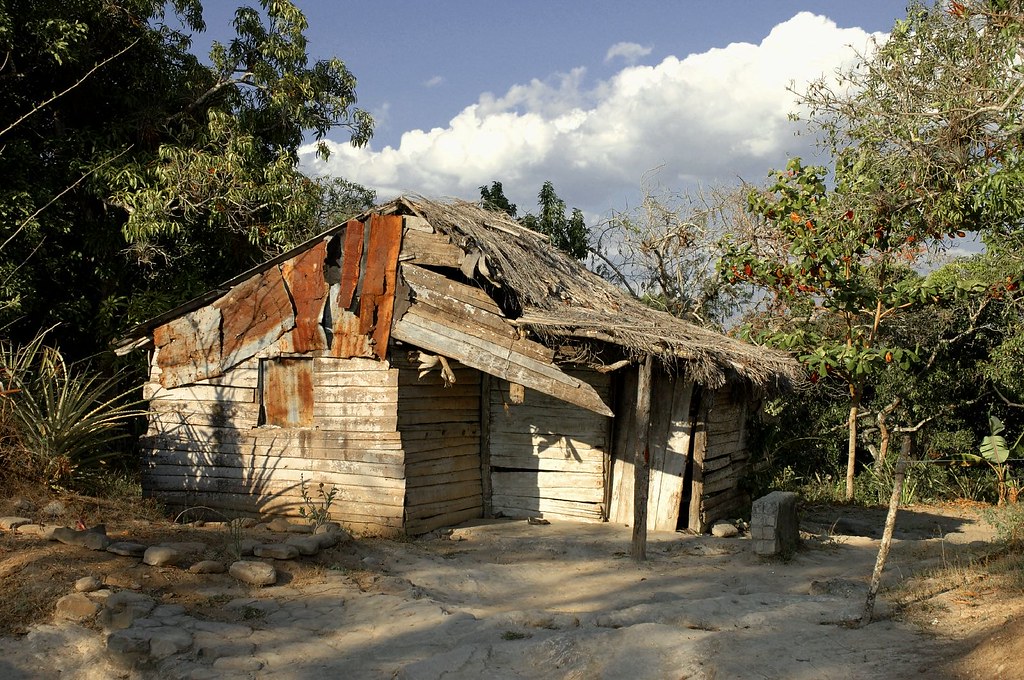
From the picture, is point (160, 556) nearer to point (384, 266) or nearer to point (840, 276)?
point (384, 266)

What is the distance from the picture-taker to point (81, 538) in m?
7.04

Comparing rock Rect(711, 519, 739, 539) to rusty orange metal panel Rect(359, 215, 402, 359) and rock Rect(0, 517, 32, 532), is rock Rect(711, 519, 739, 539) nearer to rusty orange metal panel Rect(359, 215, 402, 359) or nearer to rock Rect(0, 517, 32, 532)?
rusty orange metal panel Rect(359, 215, 402, 359)

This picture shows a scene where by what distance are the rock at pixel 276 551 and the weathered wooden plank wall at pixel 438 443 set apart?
7.14 feet

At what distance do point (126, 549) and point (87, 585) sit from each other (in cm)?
84

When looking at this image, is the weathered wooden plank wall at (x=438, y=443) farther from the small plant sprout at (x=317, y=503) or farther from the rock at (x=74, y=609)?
the rock at (x=74, y=609)

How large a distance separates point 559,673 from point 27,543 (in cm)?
456

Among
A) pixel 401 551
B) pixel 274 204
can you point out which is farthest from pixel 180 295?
pixel 401 551

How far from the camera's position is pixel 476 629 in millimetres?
6246

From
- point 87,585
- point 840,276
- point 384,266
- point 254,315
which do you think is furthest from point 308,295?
point 840,276

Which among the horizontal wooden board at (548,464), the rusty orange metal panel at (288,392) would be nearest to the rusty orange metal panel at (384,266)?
the rusty orange metal panel at (288,392)

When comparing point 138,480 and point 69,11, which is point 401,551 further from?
point 69,11

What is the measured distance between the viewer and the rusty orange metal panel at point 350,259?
984cm

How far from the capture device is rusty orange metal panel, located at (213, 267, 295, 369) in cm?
1016

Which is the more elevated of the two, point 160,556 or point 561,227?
point 561,227
